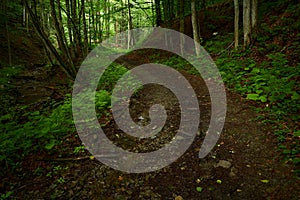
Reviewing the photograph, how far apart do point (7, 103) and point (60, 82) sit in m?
3.26

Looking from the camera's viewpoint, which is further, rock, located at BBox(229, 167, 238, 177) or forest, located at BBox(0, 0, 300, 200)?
rock, located at BBox(229, 167, 238, 177)

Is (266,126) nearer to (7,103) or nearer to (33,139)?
(33,139)

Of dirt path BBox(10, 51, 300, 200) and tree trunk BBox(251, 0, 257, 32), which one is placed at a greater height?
tree trunk BBox(251, 0, 257, 32)

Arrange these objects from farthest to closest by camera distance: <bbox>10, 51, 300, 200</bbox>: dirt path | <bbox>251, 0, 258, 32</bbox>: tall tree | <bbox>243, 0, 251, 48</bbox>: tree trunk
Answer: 1. <bbox>251, 0, 258, 32</bbox>: tall tree
2. <bbox>243, 0, 251, 48</bbox>: tree trunk
3. <bbox>10, 51, 300, 200</bbox>: dirt path

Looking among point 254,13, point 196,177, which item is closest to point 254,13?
point 254,13

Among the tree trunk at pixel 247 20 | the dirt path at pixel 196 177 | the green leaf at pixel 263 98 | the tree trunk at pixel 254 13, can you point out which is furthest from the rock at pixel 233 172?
the tree trunk at pixel 254 13

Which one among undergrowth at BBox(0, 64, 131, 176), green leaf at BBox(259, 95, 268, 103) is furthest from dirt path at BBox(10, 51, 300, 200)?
green leaf at BBox(259, 95, 268, 103)

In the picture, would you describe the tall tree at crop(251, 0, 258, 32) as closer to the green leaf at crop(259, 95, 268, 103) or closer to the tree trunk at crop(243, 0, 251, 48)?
the tree trunk at crop(243, 0, 251, 48)

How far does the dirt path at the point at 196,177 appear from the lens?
10.6 feet

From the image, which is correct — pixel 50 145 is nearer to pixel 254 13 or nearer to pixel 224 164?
pixel 224 164

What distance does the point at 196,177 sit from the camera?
3607 mm

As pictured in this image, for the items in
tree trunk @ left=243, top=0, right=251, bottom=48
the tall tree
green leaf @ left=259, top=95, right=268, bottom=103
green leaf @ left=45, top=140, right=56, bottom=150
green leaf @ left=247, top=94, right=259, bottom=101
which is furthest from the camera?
the tall tree

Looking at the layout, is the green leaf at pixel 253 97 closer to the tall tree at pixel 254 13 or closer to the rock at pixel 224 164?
the rock at pixel 224 164

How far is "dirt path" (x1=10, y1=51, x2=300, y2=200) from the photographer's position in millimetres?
3238
